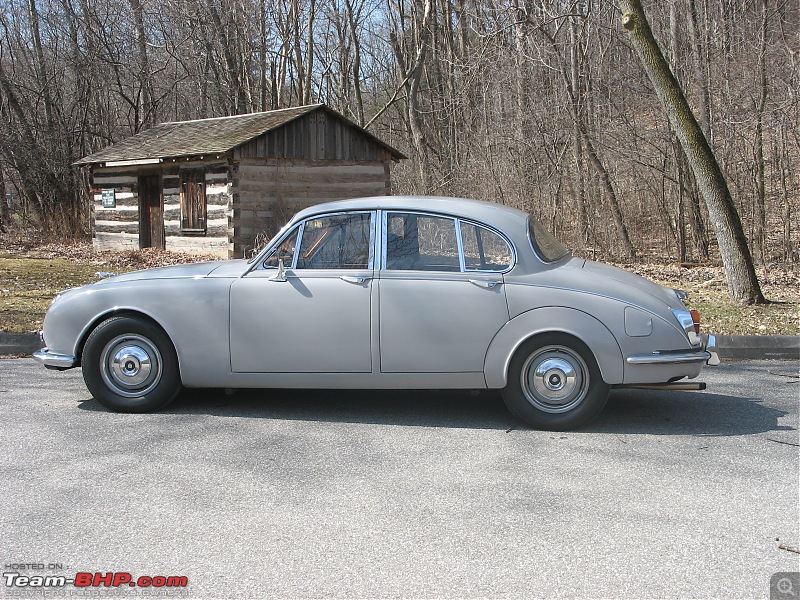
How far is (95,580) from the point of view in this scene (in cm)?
379

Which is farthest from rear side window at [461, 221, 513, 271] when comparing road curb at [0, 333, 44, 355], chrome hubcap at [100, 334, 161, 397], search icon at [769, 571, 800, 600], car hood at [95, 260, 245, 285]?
road curb at [0, 333, 44, 355]

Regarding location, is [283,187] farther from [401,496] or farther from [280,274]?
[401,496]

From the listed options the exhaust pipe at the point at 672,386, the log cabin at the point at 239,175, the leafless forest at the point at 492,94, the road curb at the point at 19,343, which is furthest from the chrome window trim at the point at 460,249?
the log cabin at the point at 239,175

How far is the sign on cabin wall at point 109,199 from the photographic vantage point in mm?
25922

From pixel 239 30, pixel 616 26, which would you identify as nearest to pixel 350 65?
pixel 239 30

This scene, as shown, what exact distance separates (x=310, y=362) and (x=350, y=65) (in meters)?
30.8

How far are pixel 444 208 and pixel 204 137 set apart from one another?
18049 mm

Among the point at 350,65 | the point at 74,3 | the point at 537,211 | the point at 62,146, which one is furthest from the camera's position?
the point at 350,65

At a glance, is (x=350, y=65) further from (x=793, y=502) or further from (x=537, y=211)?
(x=793, y=502)

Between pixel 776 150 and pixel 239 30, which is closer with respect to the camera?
pixel 776 150

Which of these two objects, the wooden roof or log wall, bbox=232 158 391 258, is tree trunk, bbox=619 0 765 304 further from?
log wall, bbox=232 158 391 258

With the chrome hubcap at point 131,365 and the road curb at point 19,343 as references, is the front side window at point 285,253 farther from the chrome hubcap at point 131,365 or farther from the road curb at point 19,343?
the road curb at point 19,343

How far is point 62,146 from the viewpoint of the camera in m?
29.9

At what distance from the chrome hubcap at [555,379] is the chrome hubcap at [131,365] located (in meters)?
2.86
